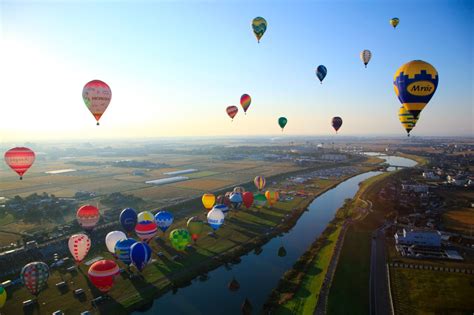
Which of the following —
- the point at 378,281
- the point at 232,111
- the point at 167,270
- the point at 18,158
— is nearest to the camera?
the point at 378,281

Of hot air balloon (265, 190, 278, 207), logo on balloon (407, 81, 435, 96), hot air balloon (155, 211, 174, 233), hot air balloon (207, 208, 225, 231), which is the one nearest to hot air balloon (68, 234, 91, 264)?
hot air balloon (155, 211, 174, 233)

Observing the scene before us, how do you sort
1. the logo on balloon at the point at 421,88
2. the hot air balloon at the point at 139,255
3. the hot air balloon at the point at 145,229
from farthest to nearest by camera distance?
1. the hot air balloon at the point at 145,229
2. the logo on balloon at the point at 421,88
3. the hot air balloon at the point at 139,255

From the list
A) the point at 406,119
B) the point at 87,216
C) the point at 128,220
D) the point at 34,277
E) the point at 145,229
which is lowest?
the point at 34,277

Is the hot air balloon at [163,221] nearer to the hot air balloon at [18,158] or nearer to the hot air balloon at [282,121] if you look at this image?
the hot air balloon at [18,158]

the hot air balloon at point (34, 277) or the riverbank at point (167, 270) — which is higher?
the hot air balloon at point (34, 277)

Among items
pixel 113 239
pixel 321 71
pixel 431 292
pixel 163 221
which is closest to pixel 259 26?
pixel 321 71

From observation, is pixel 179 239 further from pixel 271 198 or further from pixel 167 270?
pixel 271 198

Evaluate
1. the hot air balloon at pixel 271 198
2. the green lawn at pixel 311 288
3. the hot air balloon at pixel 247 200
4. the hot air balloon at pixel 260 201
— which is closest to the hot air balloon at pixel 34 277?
the green lawn at pixel 311 288
